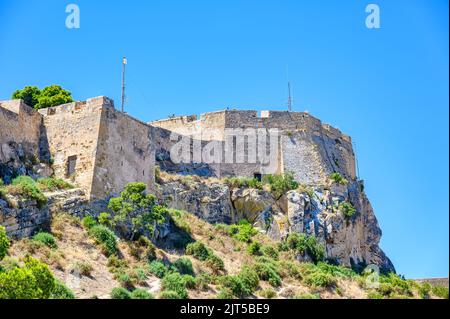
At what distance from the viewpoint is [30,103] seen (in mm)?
34156

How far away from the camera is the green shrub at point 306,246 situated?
30.9m

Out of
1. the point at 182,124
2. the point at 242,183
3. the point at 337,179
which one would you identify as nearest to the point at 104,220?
the point at 242,183

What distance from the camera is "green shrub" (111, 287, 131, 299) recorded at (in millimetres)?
21319

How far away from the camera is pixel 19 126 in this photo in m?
27.6

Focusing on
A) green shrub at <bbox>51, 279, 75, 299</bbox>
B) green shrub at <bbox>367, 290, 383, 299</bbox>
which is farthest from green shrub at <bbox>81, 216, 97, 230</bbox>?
green shrub at <bbox>367, 290, 383, 299</bbox>

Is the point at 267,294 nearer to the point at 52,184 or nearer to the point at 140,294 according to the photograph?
the point at 140,294

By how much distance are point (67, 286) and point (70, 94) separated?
15.6 metres

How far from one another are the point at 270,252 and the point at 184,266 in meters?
5.44

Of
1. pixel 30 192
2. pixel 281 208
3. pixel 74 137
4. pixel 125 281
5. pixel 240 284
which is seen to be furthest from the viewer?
pixel 281 208

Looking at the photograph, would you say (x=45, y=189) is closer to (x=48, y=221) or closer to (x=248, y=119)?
(x=48, y=221)

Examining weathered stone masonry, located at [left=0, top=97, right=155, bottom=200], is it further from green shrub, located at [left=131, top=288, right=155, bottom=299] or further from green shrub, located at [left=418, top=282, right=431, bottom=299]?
green shrub, located at [left=418, top=282, right=431, bottom=299]

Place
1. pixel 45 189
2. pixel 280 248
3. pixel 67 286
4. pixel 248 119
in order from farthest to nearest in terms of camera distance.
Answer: pixel 248 119 → pixel 280 248 → pixel 45 189 → pixel 67 286

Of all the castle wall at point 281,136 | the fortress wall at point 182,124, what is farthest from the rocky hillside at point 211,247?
the fortress wall at point 182,124
